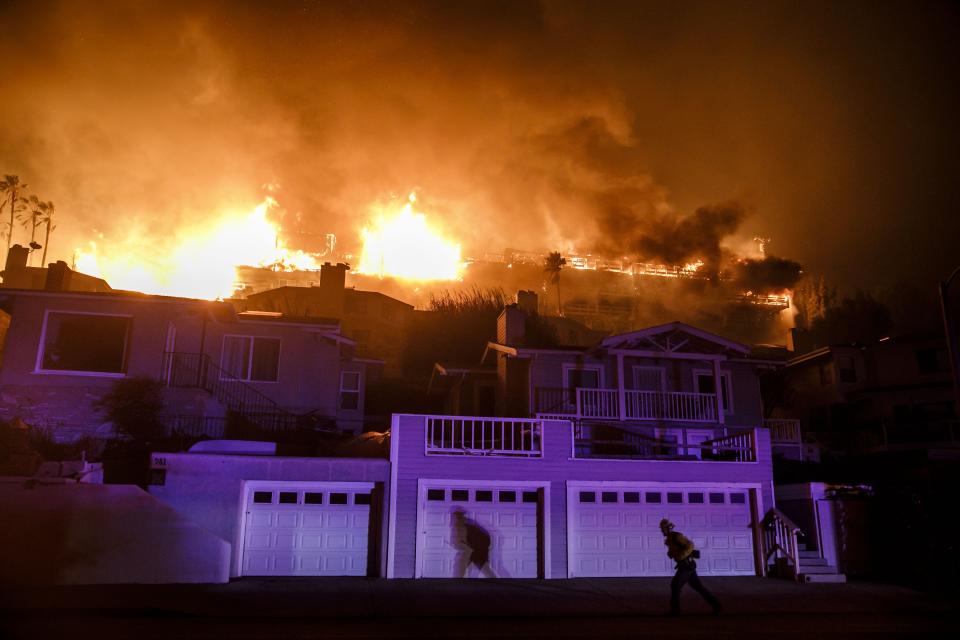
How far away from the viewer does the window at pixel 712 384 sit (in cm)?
2900

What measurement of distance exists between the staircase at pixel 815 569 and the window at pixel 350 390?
16.9 meters

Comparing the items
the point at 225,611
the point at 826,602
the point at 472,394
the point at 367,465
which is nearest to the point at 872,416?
the point at 472,394

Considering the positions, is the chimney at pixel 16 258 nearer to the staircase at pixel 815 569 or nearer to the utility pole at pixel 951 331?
the staircase at pixel 815 569

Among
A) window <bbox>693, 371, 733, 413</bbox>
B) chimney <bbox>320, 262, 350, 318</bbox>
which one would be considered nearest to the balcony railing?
window <bbox>693, 371, 733, 413</bbox>

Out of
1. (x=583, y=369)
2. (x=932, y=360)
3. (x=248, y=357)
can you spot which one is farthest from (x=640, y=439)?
(x=932, y=360)

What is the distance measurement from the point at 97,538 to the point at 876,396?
39.5m

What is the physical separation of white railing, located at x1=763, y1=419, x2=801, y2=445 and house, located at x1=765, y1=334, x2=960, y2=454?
270 inches

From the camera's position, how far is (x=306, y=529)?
1739 cm

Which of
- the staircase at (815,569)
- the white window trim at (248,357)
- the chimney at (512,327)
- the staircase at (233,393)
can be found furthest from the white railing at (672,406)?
the white window trim at (248,357)

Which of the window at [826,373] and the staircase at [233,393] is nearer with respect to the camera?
the staircase at [233,393]

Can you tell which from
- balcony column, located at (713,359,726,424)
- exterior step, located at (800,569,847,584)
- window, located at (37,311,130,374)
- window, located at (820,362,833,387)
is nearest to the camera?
exterior step, located at (800,569,847,584)

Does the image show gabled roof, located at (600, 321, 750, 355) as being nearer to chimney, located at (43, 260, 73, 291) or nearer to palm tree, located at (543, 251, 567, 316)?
chimney, located at (43, 260, 73, 291)

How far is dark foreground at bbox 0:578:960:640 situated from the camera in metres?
11.3

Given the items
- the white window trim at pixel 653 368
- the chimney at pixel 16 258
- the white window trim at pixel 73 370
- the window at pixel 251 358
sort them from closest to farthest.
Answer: the white window trim at pixel 73 370 < the window at pixel 251 358 < the white window trim at pixel 653 368 < the chimney at pixel 16 258
